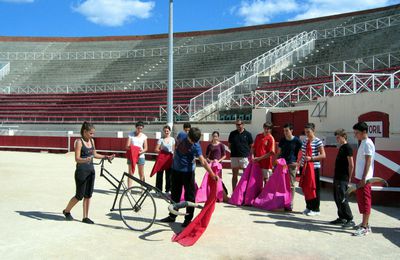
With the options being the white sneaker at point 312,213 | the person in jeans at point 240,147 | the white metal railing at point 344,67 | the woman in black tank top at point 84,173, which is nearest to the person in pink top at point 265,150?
the person in jeans at point 240,147

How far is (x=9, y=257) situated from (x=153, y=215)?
2046 mm

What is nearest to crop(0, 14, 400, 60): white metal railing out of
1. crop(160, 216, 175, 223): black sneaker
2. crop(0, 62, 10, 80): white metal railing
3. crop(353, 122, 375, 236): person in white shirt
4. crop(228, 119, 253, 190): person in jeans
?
crop(0, 62, 10, 80): white metal railing

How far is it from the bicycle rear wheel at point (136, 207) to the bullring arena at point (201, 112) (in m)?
0.20

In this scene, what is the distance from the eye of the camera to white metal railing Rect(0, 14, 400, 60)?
30.0 metres

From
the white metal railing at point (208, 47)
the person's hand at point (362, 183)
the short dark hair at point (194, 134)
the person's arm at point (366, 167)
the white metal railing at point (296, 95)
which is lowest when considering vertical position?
the person's hand at point (362, 183)

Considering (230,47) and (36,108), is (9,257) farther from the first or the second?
(230,47)

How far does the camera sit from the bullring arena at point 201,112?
5473mm

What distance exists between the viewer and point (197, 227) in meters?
5.70

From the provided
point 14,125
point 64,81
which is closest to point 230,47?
point 64,81

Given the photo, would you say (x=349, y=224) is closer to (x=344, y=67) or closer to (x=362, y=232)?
(x=362, y=232)

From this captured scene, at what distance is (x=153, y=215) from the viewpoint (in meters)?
6.10

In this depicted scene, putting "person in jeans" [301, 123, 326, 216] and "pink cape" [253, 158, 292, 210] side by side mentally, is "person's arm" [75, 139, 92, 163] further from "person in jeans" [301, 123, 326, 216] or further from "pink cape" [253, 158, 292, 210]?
"person in jeans" [301, 123, 326, 216]

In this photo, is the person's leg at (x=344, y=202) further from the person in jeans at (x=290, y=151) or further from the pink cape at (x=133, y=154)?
the pink cape at (x=133, y=154)

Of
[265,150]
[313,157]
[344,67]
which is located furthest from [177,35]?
[313,157]
